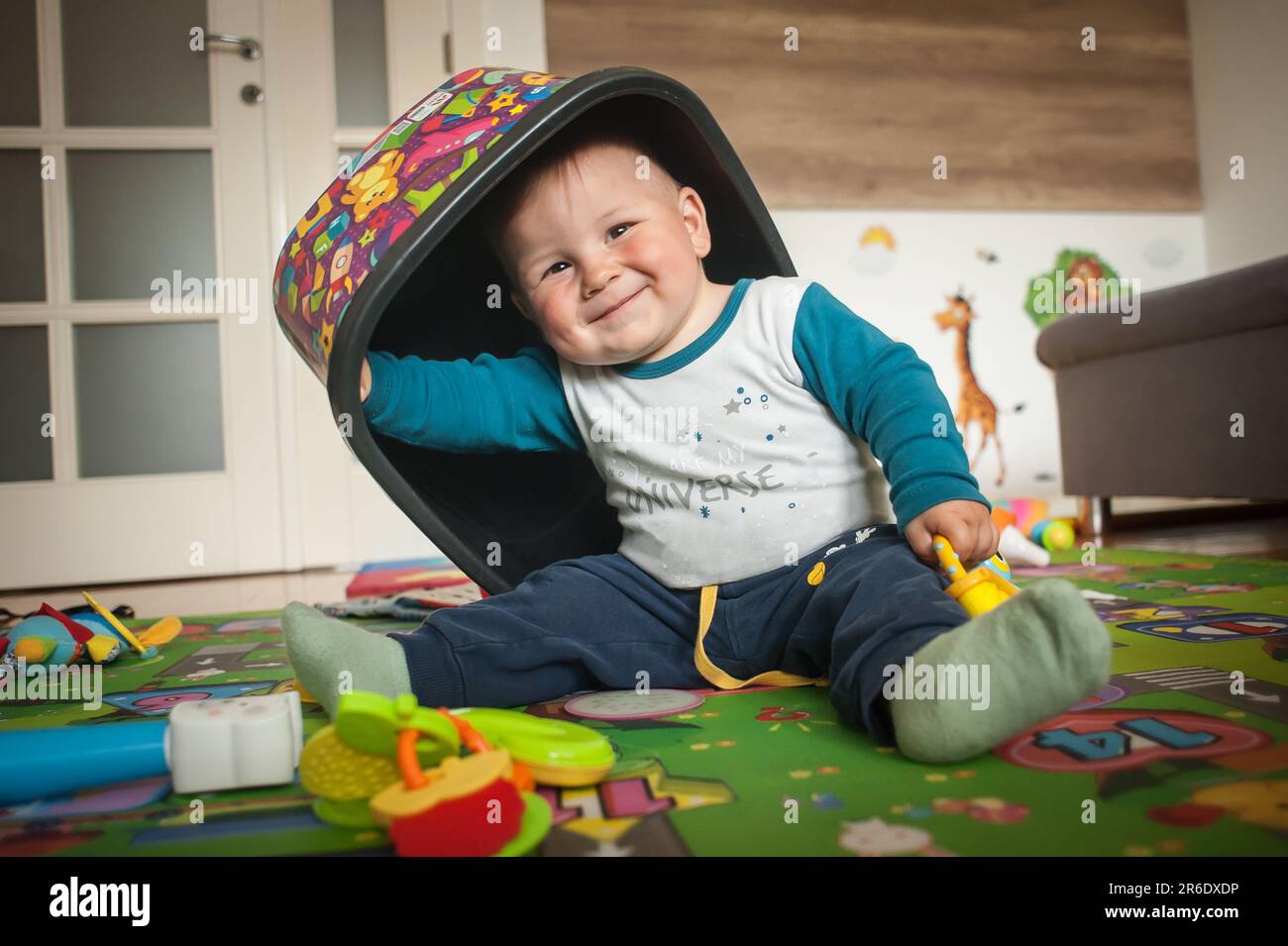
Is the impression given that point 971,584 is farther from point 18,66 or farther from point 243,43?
point 18,66

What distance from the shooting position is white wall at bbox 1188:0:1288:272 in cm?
295

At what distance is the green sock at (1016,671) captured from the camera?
0.49 m

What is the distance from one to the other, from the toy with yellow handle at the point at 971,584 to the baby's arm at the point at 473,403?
1.27ft

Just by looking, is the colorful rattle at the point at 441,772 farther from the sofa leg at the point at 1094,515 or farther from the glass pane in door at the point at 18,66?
the glass pane in door at the point at 18,66

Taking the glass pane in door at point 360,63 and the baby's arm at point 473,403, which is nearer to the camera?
the baby's arm at point 473,403

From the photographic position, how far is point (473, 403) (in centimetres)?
89

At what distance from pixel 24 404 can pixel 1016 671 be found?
2.32 meters

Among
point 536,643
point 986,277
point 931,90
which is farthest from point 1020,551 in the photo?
point 931,90

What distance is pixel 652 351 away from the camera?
2.81 ft

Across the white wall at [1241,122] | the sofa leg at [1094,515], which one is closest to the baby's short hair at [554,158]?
the sofa leg at [1094,515]

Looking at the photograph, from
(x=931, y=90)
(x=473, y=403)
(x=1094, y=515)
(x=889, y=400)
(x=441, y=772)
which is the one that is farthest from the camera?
(x=931, y=90)

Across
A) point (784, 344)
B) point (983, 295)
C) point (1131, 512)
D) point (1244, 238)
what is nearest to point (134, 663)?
point (784, 344)

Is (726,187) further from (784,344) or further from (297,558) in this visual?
(297,558)
